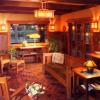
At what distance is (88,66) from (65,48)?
5.44 metres

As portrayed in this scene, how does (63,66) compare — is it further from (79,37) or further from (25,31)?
(25,31)

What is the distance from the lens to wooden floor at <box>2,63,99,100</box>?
4.89 m

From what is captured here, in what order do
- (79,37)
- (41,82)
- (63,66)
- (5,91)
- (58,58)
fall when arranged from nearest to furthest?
(5,91) < (41,82) < (63,66) < (58,58) < (79,37)

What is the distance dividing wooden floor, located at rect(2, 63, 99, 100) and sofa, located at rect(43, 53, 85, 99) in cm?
17

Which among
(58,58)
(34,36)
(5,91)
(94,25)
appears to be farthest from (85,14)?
(5,91)

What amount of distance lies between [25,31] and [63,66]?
4.07 meters

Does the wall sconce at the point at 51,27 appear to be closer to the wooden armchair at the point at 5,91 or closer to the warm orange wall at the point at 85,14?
the warm orange wall at the point at 85,14

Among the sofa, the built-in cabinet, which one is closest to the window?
the built-in cabinet

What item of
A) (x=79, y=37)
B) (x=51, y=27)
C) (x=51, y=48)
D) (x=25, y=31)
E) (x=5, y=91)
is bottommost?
(x=5, y=91)

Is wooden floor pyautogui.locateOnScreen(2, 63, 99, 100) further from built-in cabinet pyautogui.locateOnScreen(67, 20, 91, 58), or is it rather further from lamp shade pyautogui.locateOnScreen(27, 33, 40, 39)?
lamp shade pyautogui.locateOnScreen(27, 33, 40, 39)

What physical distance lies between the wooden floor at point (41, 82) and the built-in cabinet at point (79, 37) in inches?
73.6

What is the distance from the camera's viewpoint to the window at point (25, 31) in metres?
9.70

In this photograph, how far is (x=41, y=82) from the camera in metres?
6.16

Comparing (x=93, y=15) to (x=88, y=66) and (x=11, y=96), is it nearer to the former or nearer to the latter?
(x=88, y=66)
